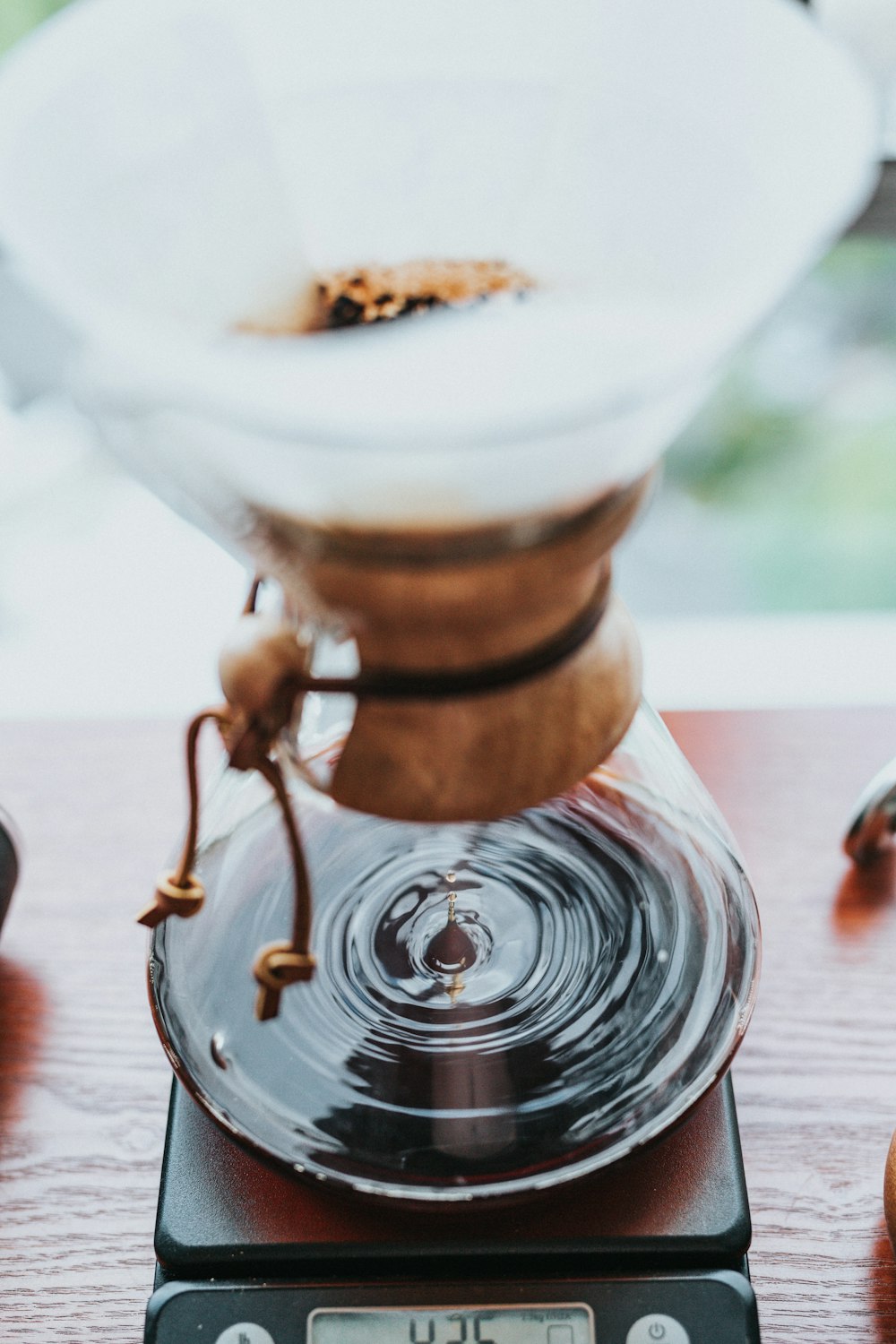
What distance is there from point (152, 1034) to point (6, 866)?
0.39 feet

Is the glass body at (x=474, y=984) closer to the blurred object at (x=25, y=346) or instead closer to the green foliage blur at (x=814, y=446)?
the blurred object at (x=25, y=346)

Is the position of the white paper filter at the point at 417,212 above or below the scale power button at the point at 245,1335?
above

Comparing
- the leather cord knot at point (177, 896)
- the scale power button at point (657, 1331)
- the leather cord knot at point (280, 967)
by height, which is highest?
the leather cord knot at point (177, 896)

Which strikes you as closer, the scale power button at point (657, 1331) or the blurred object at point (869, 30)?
the scale power button at point (657, 1331)

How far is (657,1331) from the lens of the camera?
19.8 inches

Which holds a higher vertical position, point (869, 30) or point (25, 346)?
point (869, 30)

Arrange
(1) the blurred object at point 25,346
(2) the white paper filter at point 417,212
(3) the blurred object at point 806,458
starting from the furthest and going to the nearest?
(3) the blurred object at point 806,458 → (1) the blurred object at point 25,346 → (2) the white paper filter at point 417,212

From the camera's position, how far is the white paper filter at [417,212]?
1.13 ft

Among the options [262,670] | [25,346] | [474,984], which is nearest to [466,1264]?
[474,984]

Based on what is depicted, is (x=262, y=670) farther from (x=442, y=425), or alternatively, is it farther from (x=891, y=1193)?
(x=891, y=1193)

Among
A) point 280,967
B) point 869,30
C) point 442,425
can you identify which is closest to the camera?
point 442,425

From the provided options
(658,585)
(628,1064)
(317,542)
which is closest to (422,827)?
(628,1064)

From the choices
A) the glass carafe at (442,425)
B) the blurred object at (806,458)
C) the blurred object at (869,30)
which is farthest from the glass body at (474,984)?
the blurred object at (806,458)

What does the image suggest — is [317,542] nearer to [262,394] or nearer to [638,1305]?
[262,394]
